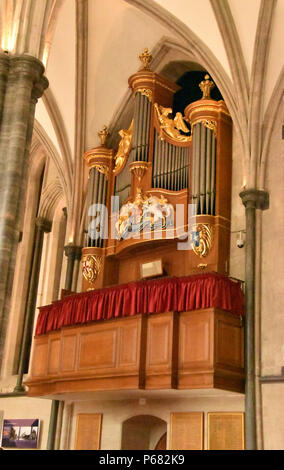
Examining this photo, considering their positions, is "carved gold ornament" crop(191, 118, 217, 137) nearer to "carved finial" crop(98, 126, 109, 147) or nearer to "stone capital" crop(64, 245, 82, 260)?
"carved finial" crop(98, 126, 109, 147)

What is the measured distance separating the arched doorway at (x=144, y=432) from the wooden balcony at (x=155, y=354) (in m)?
1.91

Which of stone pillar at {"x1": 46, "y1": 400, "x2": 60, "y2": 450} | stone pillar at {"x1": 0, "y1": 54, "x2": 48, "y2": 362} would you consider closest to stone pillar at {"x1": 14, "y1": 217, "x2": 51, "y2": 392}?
stone pillar at {"x1": 46, "y1": 400, "x2": 60, "y2": 450}

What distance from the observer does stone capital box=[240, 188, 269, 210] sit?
48.4 feet

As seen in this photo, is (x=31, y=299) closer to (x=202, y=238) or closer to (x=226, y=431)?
(x=202, y=238)

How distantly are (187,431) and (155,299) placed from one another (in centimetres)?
288

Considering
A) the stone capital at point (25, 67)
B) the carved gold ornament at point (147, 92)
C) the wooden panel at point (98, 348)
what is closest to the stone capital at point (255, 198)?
the wooden panel at point (98, 348)

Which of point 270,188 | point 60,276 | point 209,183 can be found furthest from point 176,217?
point 60,276

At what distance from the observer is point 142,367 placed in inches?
547

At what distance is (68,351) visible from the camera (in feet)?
50.5

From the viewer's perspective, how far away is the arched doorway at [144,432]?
1594cm

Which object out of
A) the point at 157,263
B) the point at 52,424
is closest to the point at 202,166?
the point at 157,263

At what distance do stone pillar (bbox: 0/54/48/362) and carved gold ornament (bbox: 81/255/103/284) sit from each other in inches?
238

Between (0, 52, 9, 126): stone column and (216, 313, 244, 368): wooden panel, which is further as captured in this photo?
(216, 313, 244, 368): wooden panel

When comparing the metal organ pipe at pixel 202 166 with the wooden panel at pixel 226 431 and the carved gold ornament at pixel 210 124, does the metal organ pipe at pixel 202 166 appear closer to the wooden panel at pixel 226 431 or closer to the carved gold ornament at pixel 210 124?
the carved gold ornament at pixel 210 124
